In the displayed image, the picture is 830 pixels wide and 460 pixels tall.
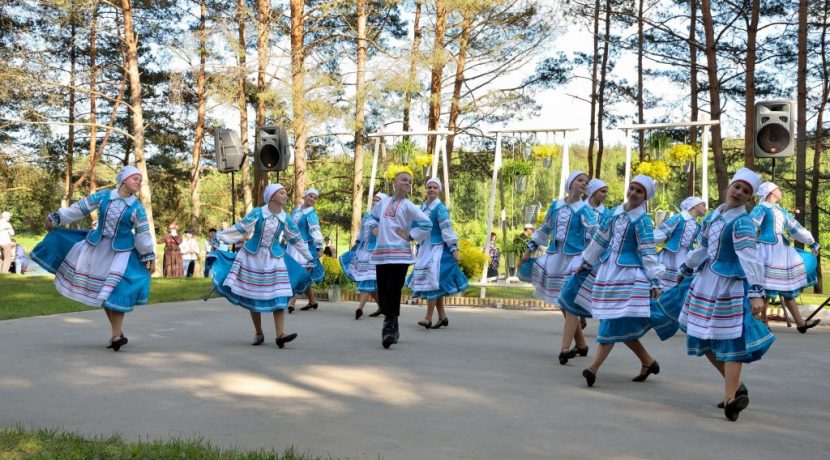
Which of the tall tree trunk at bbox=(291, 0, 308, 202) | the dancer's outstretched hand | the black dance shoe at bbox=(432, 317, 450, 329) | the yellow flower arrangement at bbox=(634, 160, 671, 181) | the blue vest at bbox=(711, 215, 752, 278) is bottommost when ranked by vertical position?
the black dance shoe at bbox=(432, 317, 450, 329)

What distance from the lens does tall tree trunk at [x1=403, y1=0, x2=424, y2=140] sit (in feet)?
68.2

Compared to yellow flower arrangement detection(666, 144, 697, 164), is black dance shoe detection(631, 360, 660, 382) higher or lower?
lower

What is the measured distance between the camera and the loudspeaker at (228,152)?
15.9 meters

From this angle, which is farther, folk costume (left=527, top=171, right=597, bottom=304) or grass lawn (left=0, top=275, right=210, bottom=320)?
grass lawn (left=0, top=275, right=210, bottom=320)

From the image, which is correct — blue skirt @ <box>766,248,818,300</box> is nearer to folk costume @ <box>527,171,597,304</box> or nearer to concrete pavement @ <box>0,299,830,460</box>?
concrete pavement @ <box>0,299,830,460</box>

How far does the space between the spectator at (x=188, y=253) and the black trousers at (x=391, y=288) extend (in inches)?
605

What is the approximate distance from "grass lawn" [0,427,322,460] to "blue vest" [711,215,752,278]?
2.81m

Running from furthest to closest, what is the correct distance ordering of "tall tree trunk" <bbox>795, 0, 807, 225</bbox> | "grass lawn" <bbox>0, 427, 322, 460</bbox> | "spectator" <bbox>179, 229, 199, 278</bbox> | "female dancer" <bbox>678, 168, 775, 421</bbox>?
"spectator" <bbox>179, 229, 199, 278</bbox> → "tall tree trunk" <bbox>795, 0, 807, 225</bbox> → "female dancer" <bbox>678, 168, 775, 421</bbox> → "grass lawn" <bbox>0, 427, 322, 460</bbox>

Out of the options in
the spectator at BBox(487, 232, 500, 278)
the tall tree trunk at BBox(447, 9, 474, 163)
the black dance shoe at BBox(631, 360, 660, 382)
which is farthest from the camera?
the tall tree trunk at BBox(447, 9, 474, 163)

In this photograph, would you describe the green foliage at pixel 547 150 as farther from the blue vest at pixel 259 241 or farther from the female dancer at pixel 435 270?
the blue vest at pixel 259 241

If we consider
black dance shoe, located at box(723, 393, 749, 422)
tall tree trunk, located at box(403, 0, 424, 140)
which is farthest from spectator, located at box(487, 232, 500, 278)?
black dance shoe, located at box(723, 393, 749, 422)

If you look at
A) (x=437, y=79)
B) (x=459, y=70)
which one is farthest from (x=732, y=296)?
(x=459, y=70)

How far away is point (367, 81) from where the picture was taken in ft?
68.4

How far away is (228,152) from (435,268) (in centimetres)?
614
